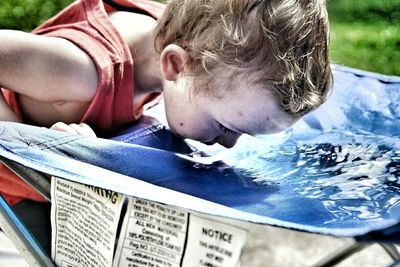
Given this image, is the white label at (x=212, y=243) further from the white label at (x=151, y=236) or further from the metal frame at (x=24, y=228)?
the metal frame at (x=24, y=228)

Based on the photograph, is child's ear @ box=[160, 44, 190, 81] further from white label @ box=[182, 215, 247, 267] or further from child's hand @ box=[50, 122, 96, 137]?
white label @ box=[182, 215, 247, 267]

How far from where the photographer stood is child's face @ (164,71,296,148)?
138 centimetres

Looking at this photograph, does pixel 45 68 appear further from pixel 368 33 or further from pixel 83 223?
pixel 368 33

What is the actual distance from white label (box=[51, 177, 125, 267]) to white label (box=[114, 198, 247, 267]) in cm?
3

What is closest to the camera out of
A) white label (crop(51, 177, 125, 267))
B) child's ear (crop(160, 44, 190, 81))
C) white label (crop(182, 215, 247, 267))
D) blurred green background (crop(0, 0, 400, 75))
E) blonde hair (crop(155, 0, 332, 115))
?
white label (crop(182, 215, 247, 267))

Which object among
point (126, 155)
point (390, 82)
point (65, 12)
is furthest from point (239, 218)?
point (390, 82)

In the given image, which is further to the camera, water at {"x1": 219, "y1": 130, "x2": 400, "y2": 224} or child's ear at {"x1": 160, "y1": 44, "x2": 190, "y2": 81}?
child's ear at {"x1": 160, "y1": 44, "x2": 190, "y2": 81}

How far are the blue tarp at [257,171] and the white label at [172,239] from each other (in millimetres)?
37

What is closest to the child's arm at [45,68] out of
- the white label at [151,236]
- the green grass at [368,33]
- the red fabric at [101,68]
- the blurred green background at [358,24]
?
the red fabric at [101,68]

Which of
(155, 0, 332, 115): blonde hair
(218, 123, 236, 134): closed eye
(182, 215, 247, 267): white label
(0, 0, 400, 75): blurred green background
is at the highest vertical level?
(155, 0, 332, 115): blonde hair

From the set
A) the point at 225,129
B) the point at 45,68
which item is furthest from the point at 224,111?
the point at 45,68

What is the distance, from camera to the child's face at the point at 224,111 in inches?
54.3

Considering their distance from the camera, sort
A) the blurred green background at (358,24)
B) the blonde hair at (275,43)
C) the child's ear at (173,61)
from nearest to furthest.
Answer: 1. the blonde hair at (275,43)
2. the child's ear at (173,61)
3. the blurred green background at (358,24)

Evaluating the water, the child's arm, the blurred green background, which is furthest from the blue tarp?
the blurred green background
